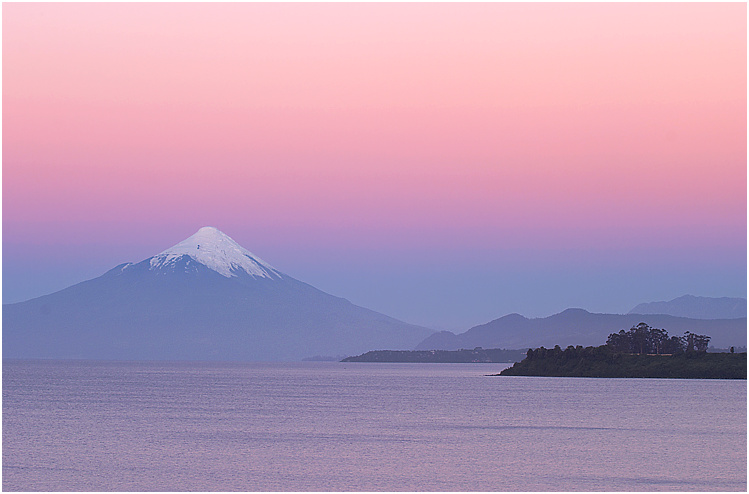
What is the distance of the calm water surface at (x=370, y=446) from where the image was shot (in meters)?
45.1

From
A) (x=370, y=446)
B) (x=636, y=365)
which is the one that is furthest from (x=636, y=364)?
(x=370, y=446)

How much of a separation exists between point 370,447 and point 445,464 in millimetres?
7663

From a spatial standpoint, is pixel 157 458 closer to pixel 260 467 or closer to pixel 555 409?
pixel 260 467

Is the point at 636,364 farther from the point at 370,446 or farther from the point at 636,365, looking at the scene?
the point at 370,446

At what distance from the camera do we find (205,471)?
47.6 m

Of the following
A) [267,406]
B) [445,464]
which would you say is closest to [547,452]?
[445,464]

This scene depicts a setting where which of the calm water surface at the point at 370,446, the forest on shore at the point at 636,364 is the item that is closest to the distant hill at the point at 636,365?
the forest on shore at the point at 636,364

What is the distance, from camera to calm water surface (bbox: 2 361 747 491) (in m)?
45.1

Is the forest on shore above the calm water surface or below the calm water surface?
above

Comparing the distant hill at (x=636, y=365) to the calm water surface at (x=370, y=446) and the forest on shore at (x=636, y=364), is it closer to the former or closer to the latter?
the forest on shore at (x=636, y=364)

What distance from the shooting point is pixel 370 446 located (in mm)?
57469

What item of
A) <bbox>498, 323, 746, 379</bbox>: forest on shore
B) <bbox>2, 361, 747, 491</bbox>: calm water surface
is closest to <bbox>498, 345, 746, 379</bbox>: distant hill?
<bbox>498, 323, 746, 379</bbox>: forest on shore

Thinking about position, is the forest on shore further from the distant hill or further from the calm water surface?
the calm water surface

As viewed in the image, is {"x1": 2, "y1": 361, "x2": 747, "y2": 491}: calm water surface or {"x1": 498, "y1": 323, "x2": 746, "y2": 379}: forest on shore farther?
{"x1": 498, "y1": 323, "x2": 746, "y2": 379}: forest on shore
